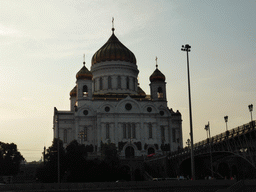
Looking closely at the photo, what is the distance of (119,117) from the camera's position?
3457 inches

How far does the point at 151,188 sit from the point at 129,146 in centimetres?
5075

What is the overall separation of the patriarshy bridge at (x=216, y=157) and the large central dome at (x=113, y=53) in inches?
1169

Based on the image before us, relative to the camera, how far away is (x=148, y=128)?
8838cm

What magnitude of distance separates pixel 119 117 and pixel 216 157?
2672 centimetres

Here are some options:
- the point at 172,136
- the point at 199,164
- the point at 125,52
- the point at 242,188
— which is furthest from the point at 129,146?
the point at 242,188

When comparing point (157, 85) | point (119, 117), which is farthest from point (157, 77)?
point (119, 117)

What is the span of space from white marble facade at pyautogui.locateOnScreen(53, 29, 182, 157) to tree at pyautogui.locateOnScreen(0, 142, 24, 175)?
42.7 feet

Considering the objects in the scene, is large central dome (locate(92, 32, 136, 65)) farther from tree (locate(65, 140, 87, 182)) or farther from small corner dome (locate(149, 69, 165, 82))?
tree (locate(65, 140, 87, 182))

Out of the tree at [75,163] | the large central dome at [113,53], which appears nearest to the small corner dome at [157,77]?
the large central dome at [113,53]

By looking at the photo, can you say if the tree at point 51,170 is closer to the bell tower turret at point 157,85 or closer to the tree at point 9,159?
the tree at point 9,159

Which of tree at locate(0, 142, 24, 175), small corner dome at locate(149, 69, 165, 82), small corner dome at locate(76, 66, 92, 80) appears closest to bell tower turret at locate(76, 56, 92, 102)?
small corner dome at locate(76, 66, 92, 80)

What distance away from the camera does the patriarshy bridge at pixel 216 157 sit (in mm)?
43384

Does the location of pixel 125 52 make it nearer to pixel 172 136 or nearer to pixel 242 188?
pixel 172 136

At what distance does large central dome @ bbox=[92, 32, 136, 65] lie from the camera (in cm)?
9662
